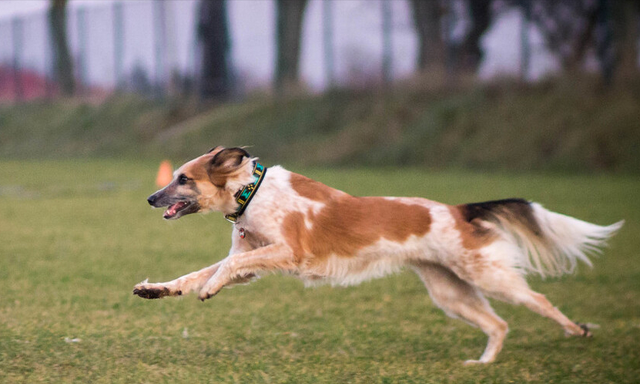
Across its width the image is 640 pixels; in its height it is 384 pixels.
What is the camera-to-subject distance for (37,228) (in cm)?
1035

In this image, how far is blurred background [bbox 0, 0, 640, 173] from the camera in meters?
18.7

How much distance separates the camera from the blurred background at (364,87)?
61.2 ft

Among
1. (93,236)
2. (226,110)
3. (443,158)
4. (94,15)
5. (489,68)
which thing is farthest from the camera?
(94,15)

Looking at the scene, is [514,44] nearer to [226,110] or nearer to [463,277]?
[226,110]

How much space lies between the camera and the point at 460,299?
5.34 meters

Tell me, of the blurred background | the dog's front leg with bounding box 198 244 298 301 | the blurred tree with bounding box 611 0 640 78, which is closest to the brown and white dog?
the dog's front leg with bounding box 198 244 298 301

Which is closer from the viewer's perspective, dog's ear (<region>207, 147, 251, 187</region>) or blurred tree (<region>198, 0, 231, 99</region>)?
dog's ear (<region>207, 147, 251, 187</region>)

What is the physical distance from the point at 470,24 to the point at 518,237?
17221 mm

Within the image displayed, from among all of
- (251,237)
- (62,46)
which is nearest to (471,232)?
(251,237)

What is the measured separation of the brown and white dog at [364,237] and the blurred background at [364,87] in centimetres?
1278

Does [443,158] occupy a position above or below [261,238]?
below

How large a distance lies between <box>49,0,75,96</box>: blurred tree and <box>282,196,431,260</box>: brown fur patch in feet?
106

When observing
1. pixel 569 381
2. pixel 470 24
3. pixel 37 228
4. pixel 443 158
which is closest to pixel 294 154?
pixel 443 158

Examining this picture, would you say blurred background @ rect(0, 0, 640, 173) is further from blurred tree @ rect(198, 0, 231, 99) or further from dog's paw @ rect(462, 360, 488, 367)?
dog's paw @ rect(462, 360, 488, 367)
